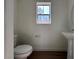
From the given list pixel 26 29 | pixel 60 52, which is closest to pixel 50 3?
pixel 26 29

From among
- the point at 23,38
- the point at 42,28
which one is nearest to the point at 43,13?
the point at 42,28

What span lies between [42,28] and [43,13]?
1.76 feet

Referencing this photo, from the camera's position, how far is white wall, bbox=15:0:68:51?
4.04 metres

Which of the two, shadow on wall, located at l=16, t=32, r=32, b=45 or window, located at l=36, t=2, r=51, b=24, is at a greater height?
window, located at l=36, t=2, r=51, b=24

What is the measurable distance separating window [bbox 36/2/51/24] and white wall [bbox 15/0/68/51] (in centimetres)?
14

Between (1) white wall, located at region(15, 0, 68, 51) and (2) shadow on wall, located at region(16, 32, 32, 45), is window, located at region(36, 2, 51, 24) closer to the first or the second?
(1) white wall, located at region(15, 0, 68, 51)

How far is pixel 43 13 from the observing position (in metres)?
4.06

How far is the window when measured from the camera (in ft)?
13.3

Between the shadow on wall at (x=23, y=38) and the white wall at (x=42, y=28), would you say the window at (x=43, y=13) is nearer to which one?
the white wall at (x=42, y=28)

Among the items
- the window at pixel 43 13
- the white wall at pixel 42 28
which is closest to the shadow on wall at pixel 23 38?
the white wall at pixel 42 28

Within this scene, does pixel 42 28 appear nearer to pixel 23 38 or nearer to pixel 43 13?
pixel 43 13

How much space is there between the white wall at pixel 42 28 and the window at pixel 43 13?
0.47 feet

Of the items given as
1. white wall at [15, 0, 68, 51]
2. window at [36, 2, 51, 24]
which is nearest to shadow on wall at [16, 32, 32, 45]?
white wall at [15, 0, 68, 51]

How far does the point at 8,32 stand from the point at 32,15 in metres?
2.88
